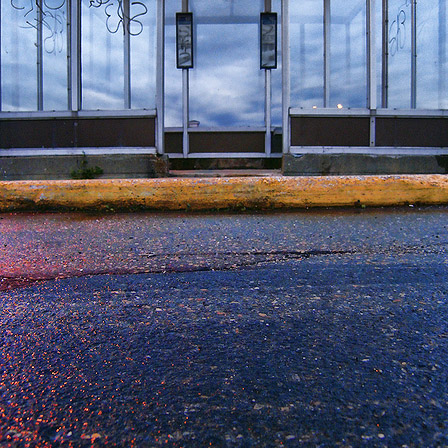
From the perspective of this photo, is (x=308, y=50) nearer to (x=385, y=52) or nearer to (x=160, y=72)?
(x=385, y=52)

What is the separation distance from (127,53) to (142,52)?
1.10ft

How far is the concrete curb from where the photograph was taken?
12.6ft

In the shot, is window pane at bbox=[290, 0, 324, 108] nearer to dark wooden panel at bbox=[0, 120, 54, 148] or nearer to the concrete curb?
the concrete curb

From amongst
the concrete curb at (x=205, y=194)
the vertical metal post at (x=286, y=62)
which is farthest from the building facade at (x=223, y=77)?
the concrete curb at (x=205, y=194)

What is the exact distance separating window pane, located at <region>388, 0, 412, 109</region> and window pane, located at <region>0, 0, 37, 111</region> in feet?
24.3

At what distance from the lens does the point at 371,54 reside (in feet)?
21.6

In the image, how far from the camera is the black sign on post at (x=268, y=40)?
842 cm

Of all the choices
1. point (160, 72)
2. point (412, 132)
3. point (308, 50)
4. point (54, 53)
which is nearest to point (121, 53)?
point (54, 53)

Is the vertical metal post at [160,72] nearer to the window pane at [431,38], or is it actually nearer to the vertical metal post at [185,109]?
the vertical metal post at [185,109]

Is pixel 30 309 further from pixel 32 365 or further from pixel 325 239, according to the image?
pixel 325 239

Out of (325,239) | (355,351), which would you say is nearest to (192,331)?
(355,351)

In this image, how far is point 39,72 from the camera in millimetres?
7879

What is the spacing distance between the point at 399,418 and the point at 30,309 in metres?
1.19

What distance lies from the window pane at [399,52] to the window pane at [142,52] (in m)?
4.94
